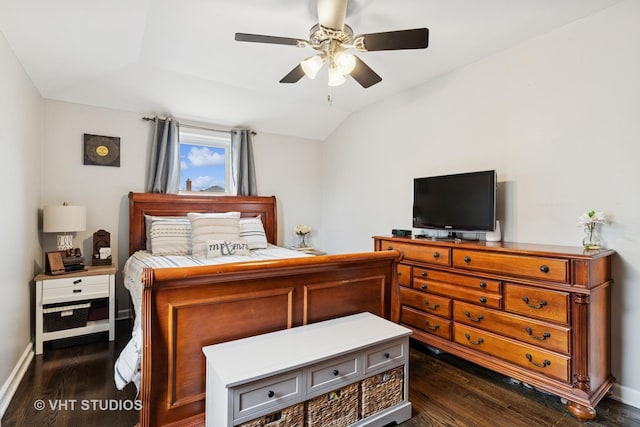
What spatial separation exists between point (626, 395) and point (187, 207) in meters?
4.18

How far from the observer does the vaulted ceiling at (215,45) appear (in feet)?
7.10

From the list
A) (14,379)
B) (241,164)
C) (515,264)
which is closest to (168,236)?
(241,164)

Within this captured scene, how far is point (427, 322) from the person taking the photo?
2.75 meters

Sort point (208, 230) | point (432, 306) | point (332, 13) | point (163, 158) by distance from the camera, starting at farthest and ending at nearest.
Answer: point (163, 158) → point (208, 230) → point (432, 306) → point (332, 13)

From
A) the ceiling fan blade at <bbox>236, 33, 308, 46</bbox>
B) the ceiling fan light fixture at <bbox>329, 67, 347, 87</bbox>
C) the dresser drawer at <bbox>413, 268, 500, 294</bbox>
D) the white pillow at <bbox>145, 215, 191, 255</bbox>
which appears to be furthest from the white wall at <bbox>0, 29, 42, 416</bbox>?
the dresser drawer at <bbox>413, 268, 500, 294</bbox>

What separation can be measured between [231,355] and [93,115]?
324cm

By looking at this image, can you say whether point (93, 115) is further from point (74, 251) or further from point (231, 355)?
point (231, 355)

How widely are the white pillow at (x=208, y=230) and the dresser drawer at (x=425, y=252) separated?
64.3 inches

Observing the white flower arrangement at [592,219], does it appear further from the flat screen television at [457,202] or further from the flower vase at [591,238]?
the flat screen television at [457,202]

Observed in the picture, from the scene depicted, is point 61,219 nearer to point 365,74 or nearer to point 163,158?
point 163,158

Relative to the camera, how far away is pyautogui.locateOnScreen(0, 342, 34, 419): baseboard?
1.92 m

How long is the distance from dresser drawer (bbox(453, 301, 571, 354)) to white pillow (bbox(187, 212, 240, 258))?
225 cm

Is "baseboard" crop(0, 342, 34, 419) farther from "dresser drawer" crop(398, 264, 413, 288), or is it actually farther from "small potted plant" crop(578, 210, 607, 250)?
"small potted plant" crop(578, 210, 607, 250)

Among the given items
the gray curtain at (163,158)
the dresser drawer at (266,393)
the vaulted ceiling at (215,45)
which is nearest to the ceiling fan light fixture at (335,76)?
the vaulted ceiling at (215,45)
